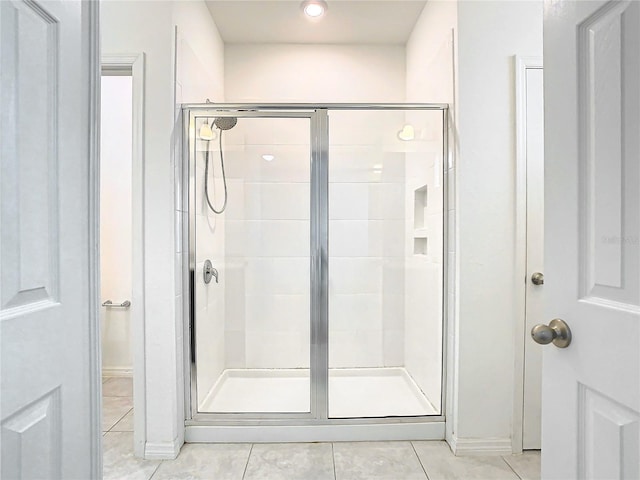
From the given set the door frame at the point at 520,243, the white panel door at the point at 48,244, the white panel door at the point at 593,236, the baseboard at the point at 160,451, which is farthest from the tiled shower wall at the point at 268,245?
the white panel door at the point at 593,236

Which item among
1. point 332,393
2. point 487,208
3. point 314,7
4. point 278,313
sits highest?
point 314,7

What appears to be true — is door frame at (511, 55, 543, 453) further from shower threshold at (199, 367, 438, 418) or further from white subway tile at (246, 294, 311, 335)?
white subway tile at (246, 294, 311, 335)

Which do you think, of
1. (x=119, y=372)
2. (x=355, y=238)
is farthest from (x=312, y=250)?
(x=119, y=372)

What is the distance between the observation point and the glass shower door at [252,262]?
2197mm

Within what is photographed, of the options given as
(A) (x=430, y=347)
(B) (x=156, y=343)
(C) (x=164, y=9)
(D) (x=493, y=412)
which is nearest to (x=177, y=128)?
(C) (x=164, y=9)

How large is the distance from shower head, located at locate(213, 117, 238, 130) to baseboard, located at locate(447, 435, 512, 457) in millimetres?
2083

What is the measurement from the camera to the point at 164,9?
74.1 inches

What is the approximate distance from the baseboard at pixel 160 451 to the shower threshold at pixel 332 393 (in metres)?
0.25

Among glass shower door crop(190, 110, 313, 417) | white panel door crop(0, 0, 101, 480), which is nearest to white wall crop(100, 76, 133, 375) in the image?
glass shower door crop(190, 110, 313, 417)

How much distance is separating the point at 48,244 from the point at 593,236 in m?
1.06

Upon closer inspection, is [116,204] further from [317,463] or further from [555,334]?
[555,334]

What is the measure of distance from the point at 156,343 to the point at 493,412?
5.71ft

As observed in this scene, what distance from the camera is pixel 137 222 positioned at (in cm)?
190

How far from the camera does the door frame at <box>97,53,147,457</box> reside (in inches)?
74.1
